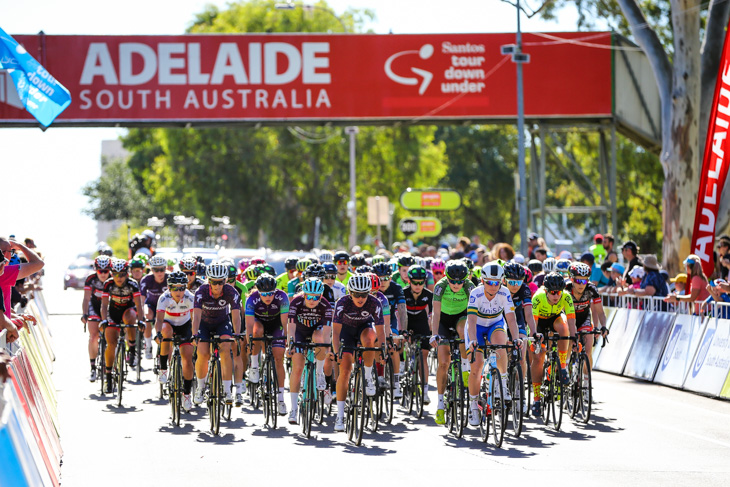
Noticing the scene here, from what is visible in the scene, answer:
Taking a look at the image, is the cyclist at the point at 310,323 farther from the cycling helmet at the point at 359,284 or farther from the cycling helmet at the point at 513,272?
the cycling helmet at the point at 513,272

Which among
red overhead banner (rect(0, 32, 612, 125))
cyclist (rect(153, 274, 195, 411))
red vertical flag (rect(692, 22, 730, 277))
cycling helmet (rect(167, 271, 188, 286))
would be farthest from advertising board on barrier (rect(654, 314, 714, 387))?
red overhead banner (rect(0, 32, 612, 125))

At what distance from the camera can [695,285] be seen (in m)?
16.6

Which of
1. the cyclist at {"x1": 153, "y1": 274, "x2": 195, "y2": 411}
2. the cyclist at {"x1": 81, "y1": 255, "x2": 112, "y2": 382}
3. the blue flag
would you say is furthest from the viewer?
the blue flag

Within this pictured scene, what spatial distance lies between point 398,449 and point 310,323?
2.01 meters

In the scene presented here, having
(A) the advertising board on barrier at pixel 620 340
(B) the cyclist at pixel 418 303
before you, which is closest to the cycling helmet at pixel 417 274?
(B) the cyclist at pixel 418 303

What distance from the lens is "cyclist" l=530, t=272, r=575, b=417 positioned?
44.4 ft

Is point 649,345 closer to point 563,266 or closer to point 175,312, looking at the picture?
point 563,266

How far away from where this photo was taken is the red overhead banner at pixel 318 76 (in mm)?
29484

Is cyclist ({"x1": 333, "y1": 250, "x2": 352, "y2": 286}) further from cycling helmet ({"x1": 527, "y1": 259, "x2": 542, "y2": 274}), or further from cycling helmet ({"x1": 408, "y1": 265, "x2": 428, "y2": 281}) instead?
cycling helmet ({"x1": 527, "y1": 259, "x2": 542, "y2": 274})

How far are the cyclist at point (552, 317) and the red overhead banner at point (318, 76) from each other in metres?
16.2

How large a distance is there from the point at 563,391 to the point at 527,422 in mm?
564

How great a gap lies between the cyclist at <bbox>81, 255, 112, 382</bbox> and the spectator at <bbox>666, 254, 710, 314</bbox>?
27.0 feet

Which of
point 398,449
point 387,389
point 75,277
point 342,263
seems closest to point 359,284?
point 398,449

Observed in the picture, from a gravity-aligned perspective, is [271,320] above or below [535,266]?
below
